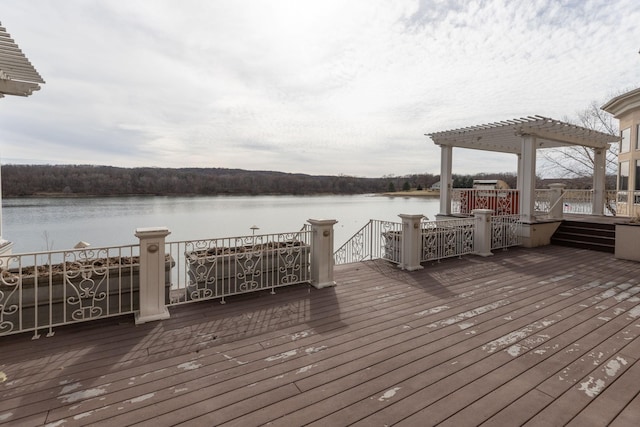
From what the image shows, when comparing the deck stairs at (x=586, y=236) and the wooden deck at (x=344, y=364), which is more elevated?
the deck stairs at (x=586, y=236)

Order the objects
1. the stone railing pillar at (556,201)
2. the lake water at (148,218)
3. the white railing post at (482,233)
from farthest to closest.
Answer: the lake water at (148,218), the stone railing pillar at (556,201), the white railing post at (482,233)

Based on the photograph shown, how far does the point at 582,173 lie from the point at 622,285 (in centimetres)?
1783

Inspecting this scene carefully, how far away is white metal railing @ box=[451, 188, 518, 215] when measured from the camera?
1033 cm

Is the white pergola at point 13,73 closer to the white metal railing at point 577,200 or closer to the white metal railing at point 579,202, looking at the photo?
the white metal railing at point 577,200

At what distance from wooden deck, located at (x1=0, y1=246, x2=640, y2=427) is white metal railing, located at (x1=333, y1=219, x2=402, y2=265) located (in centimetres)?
220

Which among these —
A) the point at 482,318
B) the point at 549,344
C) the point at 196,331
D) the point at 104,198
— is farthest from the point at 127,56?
the point at 104,198

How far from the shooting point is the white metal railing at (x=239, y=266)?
4.26m

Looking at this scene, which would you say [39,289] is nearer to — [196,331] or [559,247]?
[196,331]

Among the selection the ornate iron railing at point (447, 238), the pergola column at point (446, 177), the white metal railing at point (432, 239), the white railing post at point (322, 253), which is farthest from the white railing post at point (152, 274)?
the pergola column at point (446, 177)

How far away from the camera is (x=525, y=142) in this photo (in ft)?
29.1

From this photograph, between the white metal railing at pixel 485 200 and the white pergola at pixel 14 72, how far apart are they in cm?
1107

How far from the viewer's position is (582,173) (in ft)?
61.9

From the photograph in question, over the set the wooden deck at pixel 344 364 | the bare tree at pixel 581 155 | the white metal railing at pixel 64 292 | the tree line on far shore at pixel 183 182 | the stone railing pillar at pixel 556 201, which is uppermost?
the bare tree at pixel 581 155

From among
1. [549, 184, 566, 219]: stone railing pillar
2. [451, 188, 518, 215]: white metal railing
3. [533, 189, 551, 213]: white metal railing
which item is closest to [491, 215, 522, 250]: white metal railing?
[451, 188, 518, 215]: white metal railing
